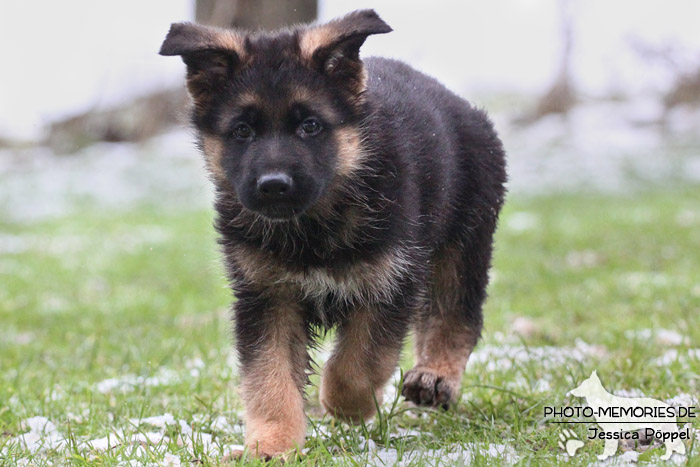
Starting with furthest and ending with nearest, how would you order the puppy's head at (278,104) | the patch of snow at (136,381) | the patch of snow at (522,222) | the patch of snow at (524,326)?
the patch of snow at (522,222)
the patch of snow at (524,326)
the patch of snow at (136,381)
the puppy's head at (278,104)

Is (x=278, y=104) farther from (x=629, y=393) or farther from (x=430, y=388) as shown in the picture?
(x=629, y=393)

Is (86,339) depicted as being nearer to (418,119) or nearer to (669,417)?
(418,119)

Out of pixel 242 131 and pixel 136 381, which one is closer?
pixel 242 131

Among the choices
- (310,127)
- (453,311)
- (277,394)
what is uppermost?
(310,127)

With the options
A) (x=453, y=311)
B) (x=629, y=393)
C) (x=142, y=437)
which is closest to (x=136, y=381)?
(x=142, y=437)

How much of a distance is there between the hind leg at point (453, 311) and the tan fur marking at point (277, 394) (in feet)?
2.71

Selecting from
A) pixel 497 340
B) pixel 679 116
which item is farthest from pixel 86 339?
pixel 679 116

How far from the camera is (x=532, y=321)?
606 cm

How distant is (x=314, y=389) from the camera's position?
4316 millimetres

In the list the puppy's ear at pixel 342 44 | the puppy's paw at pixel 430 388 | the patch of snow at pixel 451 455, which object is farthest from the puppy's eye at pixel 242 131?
the puppy's paw at pixel 430 388

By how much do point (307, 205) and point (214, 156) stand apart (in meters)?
0.50

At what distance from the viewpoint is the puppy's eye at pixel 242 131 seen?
134 inches

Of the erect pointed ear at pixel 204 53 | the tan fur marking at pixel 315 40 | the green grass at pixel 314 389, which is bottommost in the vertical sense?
the green grass at pixel 314 389

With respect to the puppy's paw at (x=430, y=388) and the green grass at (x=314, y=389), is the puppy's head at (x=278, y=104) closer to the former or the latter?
the green grass at (x=314, y=389)
